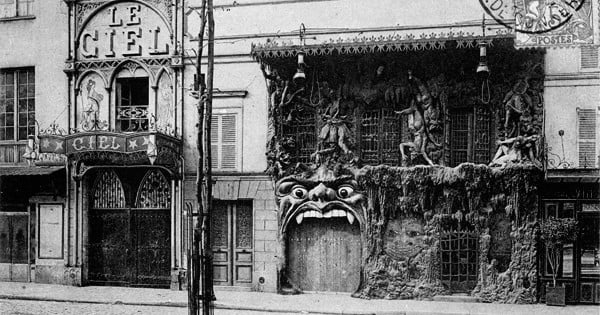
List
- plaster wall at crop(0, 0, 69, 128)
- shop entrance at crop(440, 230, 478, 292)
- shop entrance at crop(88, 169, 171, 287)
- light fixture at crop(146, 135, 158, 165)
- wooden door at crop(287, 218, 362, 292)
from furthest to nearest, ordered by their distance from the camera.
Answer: plaster wall at crop(0, 0, 69, 128) → shop entrance at crop(88, 169, 171, 287) → wooden door at crop(287, 218, 362, 292) → light fixture at crop(146, 135, 158, 165) → shop entrance at crop(440, 230, 478, 292)

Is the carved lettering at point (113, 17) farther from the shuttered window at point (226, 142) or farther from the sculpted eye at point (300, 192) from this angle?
the sculpted eye at point (300, 192)

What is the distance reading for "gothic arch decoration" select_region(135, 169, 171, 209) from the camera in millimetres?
17234

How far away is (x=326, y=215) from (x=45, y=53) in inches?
371

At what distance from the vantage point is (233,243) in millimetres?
16656

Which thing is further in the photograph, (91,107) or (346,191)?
(91,107)

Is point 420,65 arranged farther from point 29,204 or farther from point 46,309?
point 29,204

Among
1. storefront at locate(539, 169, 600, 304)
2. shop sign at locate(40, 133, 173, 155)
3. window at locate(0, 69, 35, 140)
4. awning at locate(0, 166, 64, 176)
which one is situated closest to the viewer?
storefront at locate(539, 169, 600, 304)

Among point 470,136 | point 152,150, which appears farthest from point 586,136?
point 152,150

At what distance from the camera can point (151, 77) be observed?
675 inches

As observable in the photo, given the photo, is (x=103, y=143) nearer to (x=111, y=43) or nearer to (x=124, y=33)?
(x=111, y=43)

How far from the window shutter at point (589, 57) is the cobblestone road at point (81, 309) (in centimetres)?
971

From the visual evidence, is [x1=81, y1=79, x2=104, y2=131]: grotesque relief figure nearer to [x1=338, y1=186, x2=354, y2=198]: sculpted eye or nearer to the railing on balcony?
the railing on balcony

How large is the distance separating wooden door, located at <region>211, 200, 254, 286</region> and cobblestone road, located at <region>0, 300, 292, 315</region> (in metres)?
2.34

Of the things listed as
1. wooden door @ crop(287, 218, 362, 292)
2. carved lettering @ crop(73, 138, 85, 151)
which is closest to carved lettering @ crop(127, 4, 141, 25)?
carved lettering @ crop(73, 138, 85, 151)
